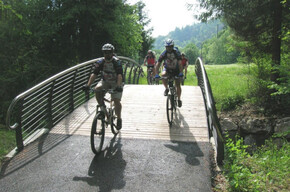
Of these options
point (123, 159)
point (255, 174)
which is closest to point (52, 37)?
point (123, 159)

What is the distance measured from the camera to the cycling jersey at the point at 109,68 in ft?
18.8

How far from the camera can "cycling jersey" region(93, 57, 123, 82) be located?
5.74 metres

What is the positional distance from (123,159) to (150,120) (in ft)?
8.05

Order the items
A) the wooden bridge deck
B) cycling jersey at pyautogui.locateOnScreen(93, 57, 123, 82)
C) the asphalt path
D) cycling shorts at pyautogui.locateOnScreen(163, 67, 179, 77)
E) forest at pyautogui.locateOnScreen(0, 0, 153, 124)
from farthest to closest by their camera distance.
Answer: forest at pyautogui.locateOnScreen(0, 0, 153, 124)
cycling shorts at pyautogui.locateOnScreen(163, 67, 179, 77)
the wooden bridge deck
cycling jersey at pyautogui.locateOnScreen(93, 57, 123, 82)
the asphalt path

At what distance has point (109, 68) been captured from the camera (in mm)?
5840

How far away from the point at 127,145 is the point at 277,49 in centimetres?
877

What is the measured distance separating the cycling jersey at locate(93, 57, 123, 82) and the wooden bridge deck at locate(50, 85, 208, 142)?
148 cm

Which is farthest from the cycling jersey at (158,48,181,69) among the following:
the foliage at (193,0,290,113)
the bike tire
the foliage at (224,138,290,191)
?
the foliage at (193,0,290,113)

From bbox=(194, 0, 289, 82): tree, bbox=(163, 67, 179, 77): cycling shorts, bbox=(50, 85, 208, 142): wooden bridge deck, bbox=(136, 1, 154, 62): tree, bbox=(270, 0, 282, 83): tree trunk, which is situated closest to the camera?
bbox=(50, 85, 208, 142): wooden bridge deck

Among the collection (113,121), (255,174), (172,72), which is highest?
(172,72)

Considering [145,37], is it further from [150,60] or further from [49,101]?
[49,101]

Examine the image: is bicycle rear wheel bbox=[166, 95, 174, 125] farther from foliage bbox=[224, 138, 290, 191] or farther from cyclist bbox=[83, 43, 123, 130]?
foliage bbox=[224, 138, 290, 191]

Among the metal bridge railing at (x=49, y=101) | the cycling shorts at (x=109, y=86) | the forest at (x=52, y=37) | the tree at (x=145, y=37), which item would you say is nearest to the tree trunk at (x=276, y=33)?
the metal bridge railing at (x=49, y=101)

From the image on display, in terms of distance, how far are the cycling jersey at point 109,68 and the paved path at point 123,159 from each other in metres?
1.45
